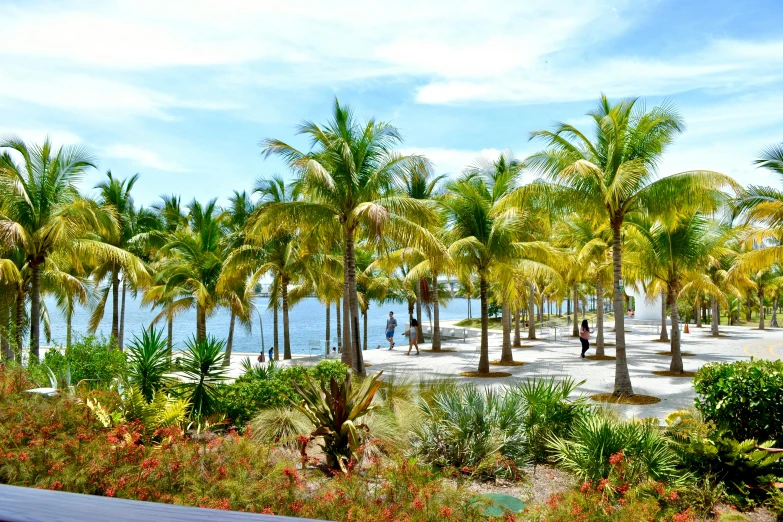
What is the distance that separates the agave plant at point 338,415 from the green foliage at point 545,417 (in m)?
2.50

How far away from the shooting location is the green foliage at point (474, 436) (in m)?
8.00

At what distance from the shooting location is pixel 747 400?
776cm

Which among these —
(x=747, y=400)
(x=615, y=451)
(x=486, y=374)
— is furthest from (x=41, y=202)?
(x=747, y=400)

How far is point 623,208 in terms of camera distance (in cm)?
1437

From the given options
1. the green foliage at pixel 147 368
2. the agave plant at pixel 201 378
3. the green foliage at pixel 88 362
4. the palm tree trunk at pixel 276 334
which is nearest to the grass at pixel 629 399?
the agave plant at pixel 201 378

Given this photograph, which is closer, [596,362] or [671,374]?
[671,374]

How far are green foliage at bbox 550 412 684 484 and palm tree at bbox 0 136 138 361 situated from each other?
14337mm

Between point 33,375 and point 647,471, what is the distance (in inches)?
431

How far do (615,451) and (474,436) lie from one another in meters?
1.93

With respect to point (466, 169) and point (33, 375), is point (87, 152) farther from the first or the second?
point (466, 169)

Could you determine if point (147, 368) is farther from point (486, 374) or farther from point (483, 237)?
point (483, 237)

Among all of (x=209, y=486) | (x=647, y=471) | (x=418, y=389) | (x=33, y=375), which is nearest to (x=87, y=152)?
(x=33, y=375)

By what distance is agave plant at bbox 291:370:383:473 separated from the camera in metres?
7.95

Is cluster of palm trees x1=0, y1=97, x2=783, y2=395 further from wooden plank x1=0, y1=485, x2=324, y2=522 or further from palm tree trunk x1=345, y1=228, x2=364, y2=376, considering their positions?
wooden plank x1=0, y1=485, x2=324, y2=522
